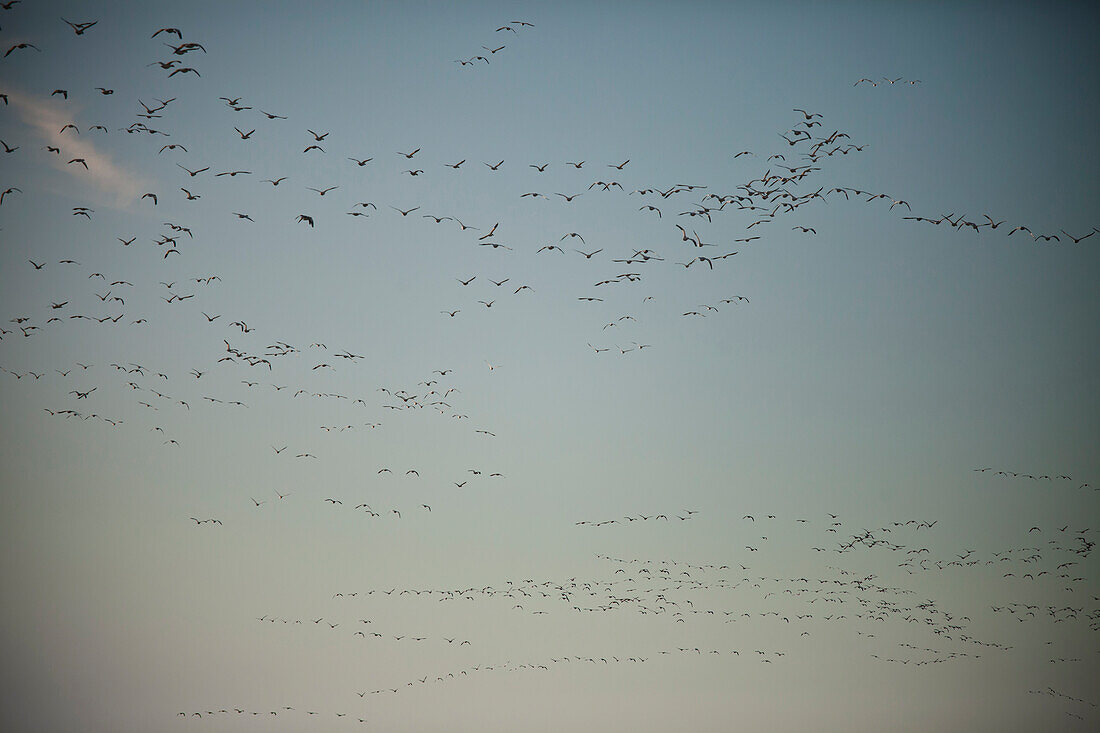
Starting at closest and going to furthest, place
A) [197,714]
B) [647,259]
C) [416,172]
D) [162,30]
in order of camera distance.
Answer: [162,30] < [416,172] < [647,259] < [197,714]

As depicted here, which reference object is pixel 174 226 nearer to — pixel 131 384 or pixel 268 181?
pixel 268 181

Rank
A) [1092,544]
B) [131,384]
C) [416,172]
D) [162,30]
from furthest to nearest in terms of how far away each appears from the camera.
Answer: [1092,544] → [131,384] → [416,172] → [162,30]

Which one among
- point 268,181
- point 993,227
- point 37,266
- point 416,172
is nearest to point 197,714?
point 37,266

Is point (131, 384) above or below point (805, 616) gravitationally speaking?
above

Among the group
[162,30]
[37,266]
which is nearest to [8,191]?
[37,266]

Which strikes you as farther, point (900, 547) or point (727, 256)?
point (900, 547)

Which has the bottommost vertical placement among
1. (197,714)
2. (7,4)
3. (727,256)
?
(197,714)

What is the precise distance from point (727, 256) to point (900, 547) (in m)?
11.1

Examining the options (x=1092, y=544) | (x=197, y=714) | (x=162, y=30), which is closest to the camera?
(x=162, y=30)

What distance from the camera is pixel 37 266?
2044 centimetres

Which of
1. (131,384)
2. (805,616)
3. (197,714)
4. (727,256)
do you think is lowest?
(197,714)

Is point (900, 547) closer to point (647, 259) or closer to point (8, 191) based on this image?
point (647, 259)

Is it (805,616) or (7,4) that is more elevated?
(7,4)

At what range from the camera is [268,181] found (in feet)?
65.4
